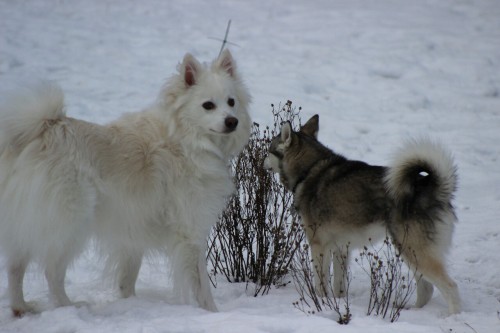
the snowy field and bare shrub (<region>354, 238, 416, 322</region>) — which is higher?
the snowy field

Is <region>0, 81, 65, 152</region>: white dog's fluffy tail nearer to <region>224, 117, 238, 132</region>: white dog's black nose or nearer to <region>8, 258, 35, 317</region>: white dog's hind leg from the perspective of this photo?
<region>8, 258, 35, 317</region>: white dog's hind leg

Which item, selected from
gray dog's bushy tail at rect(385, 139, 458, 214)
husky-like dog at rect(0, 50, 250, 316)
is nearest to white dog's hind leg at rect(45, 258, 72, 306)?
husky-like dog at rect(0, 50, 250, 316)

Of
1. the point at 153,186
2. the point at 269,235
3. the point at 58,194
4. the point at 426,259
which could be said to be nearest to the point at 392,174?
the point at 426,259

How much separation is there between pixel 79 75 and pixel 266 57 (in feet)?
11.7

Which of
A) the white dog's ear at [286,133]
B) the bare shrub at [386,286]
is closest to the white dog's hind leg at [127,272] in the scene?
the white dog's ear at [286,133]

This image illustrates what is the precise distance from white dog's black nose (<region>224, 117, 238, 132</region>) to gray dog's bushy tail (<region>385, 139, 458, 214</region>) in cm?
117

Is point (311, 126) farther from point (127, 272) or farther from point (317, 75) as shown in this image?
point (317, 75)

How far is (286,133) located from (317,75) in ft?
20.2

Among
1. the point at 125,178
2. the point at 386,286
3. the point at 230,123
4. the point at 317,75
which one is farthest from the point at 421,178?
the point at 317,75

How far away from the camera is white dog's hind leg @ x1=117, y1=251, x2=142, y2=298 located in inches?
191

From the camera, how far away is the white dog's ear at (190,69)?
179 inches

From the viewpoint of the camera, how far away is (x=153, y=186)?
4355 millimetres

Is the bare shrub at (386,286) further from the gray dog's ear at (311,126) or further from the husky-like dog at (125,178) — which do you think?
the gray dog's ear at (311,126)

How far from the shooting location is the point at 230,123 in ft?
14.8
